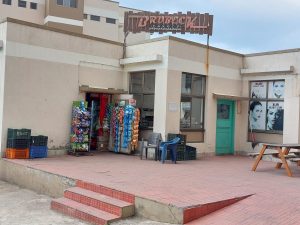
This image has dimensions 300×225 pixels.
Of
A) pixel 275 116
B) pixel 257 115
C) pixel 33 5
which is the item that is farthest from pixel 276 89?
pixel 33 5

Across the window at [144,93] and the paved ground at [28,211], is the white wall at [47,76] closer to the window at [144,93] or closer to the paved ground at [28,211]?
the window at [144,93]

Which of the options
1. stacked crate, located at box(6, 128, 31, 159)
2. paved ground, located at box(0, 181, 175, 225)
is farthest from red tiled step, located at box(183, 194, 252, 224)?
stacked crate, located at box(6, 128, 31, 159)

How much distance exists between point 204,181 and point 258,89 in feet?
22.2

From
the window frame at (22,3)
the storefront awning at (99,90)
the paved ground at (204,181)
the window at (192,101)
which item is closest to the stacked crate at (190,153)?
the paved ground at (204,181)

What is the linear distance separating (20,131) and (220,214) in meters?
6.46

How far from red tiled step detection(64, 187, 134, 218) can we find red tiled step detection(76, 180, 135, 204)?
7 cm

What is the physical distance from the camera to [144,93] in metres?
13.0

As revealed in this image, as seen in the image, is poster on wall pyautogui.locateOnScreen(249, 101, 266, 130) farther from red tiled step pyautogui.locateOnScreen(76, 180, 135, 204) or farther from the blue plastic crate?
red tiled step pyautogui.locateOnScreen(76, 180, 135, 204)

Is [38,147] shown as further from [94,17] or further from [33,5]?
[94,17]

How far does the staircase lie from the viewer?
6559 mm

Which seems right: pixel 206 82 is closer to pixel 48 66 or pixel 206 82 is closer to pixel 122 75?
pixel 122 75

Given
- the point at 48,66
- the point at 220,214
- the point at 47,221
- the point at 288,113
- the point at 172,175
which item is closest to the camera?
the point at 220,214

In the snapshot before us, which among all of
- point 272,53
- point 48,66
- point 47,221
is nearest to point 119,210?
point 47,221

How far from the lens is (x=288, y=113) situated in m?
12.9
